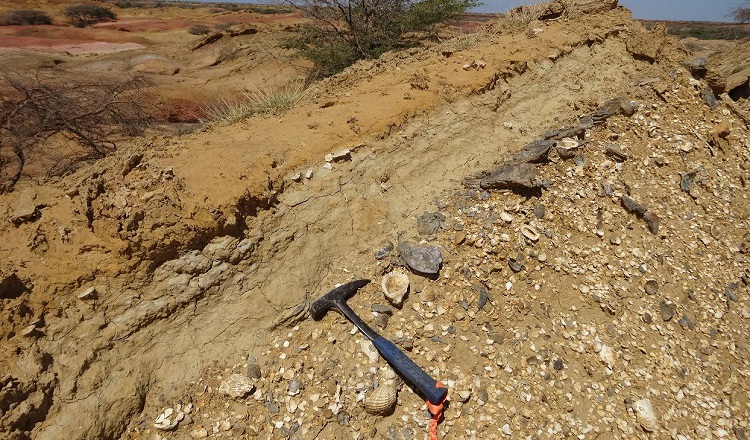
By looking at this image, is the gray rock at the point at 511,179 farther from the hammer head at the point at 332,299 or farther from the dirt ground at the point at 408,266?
the hammer head at the point at 332,299

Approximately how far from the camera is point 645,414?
2719mm

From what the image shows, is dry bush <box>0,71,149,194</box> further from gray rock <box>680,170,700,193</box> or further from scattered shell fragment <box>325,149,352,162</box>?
gray rock <box>680,170,700,193</box>

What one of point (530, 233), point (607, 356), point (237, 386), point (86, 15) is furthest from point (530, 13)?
point (86, 15)

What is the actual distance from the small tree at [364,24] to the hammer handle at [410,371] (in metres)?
7.50

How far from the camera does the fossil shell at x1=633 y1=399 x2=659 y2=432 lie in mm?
2684

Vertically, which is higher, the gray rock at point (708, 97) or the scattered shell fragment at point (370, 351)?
the gray rock at point (708, 97)

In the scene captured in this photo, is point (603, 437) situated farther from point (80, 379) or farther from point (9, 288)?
point (9, 288)

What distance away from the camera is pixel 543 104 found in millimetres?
4348

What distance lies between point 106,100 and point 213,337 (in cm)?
475

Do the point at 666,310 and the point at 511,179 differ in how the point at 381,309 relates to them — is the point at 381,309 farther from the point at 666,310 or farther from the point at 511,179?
the point at 666,310

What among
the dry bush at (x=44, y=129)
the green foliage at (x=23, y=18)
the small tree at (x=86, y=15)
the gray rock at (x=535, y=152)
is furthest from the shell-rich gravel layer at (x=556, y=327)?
the small tree at (x=86, y=15)

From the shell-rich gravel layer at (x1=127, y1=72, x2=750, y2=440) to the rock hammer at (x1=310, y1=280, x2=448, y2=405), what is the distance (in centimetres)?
8

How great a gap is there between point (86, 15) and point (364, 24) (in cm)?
2634

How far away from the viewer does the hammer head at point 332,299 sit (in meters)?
2.85
